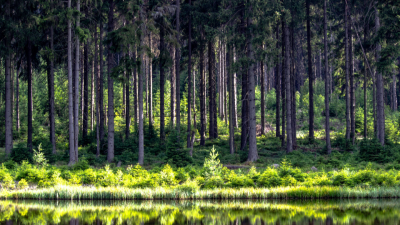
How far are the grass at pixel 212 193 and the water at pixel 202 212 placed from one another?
0.55 metres

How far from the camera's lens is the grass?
13258 mm

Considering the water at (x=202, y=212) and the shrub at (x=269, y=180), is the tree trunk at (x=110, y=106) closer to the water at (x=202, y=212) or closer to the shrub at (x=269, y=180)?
the water at (x=202, y=212)

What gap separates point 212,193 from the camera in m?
13.5

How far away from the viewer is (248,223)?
9609mm

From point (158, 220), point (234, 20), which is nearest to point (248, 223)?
point (158, 220)

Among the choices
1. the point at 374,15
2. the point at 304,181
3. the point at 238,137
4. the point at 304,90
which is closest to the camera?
the point at 304,181

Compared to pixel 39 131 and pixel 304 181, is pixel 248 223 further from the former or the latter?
pixel 39 131

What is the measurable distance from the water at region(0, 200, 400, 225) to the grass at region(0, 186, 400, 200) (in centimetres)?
55

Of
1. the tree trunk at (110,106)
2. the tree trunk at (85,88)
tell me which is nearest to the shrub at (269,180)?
the tree trunk at (110,106)

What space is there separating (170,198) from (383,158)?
1364cm

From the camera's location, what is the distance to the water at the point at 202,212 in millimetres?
9945

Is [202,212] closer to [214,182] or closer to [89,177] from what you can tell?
[214,182]

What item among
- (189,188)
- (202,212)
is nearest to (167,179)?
(189,188)

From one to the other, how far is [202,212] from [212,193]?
2.39 meters
